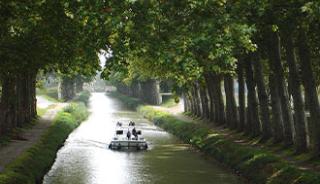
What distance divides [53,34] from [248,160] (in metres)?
15.3

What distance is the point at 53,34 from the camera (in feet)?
92.0

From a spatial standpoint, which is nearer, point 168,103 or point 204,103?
point 204,103

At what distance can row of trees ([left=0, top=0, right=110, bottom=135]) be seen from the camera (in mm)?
18391

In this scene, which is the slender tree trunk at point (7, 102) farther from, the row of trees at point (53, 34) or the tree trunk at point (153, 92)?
the tree trunk at point (153, 92)

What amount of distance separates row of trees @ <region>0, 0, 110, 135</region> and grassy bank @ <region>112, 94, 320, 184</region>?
1139cm

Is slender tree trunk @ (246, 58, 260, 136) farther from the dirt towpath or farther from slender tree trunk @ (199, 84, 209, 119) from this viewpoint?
slender tree trunk @ (199, 84, 209, 119)

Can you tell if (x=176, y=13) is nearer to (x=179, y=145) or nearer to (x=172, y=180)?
(x=172, y=180)

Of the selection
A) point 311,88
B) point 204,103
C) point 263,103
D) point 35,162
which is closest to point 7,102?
point 35,162

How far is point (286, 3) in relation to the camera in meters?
25.7

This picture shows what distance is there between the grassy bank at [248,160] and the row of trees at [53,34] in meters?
11.4

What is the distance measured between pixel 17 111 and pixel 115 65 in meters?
40.1

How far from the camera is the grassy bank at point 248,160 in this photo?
27825 mm

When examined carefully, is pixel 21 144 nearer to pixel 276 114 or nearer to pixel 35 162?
pixel 35 162

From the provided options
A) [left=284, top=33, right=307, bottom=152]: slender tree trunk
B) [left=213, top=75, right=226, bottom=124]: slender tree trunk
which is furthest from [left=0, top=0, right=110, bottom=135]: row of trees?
[left=213, top=75, right=226, bottom=124]: slender tree trunk
